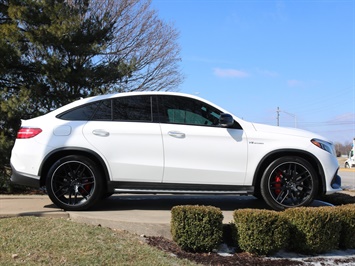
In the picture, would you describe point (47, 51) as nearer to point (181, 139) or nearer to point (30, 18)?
point (30, 18)

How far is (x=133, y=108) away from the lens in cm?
594

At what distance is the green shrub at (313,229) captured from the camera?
471 centimetres

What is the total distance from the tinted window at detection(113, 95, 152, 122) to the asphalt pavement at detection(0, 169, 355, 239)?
1400 mm

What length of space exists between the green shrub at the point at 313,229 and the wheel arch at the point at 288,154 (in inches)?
39.2

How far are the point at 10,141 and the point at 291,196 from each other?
656 cm

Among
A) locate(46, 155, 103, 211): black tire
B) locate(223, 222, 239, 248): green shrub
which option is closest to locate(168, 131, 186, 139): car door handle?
locate(46, 155, 103, 211): black tire

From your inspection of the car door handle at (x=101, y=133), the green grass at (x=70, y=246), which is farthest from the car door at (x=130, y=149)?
the green grass at (x=70, y=246)

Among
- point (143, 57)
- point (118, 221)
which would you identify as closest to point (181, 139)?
point (118, 221)

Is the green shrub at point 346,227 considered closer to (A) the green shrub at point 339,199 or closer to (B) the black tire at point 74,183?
(A) the green shrub at point 339,199

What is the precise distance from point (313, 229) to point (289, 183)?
3.78 feet

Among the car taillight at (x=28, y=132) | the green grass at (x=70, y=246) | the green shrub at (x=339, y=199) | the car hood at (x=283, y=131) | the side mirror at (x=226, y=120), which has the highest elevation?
the side mirror at (x=226, y=120)

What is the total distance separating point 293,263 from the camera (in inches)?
176

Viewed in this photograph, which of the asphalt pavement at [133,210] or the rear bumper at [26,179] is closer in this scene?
the asphalt pavement at [133,210]

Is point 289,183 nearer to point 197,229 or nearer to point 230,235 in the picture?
point 230,235
